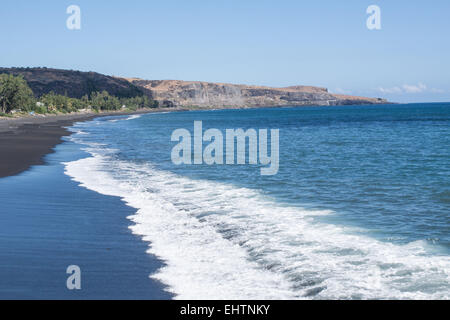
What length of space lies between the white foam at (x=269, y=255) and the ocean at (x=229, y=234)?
0.02 metres

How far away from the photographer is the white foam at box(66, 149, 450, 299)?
719cm

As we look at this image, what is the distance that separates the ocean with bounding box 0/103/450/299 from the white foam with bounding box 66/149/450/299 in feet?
0.07

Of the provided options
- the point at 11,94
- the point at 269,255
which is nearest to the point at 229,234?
the point at 269,255

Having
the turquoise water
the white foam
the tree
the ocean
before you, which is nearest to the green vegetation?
the tree

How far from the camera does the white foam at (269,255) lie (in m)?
7.19

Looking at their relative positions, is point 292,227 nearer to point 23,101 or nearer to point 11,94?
point 11,94

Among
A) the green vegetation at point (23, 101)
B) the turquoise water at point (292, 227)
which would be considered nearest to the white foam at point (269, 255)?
the turquoise water at point (292, 227)

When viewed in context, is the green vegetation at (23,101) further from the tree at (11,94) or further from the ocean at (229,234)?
the ocean at (229,234)

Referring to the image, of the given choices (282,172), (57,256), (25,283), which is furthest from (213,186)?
(25,283)

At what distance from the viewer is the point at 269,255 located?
29.2ft

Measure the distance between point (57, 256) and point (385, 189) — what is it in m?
11.3

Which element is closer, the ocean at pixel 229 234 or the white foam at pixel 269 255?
the white foam at pixel 269 255
